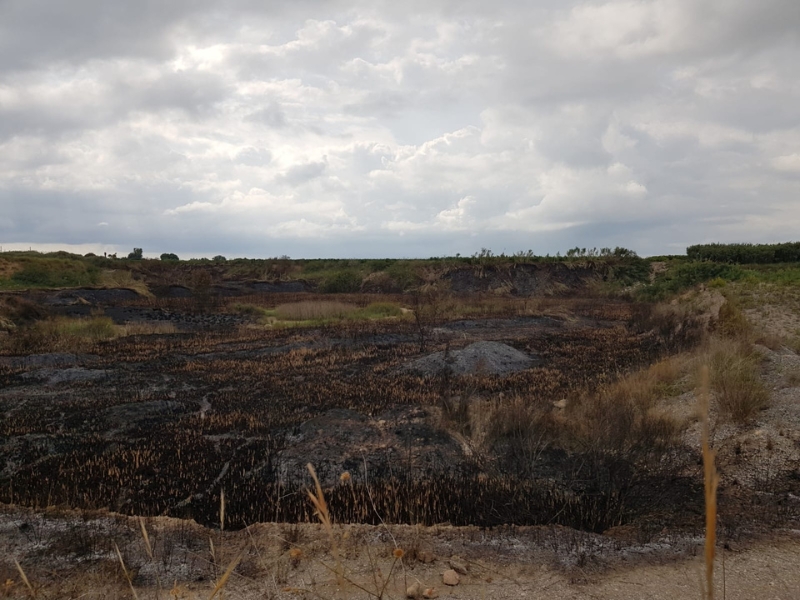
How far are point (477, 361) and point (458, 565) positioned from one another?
404 inches

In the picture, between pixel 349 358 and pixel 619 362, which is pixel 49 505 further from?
pixel 619 362

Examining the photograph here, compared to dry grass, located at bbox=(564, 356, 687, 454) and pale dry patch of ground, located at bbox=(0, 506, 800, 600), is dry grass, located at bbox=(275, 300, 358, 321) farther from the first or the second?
pale dry patch of ground, located at bbox=(0, 506, 800, 600)

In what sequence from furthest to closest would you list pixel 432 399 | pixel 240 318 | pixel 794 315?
pixel 240 318 < pixel 794 315 < pixel 432 399

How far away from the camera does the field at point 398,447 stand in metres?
5.52

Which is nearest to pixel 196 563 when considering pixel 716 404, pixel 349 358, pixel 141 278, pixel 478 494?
pixel 478 494

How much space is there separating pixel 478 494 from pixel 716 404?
5.61m

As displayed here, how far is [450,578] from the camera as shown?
4.54m

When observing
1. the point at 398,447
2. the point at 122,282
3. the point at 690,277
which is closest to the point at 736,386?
the point at 398,447

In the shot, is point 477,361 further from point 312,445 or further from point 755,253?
point 755,253

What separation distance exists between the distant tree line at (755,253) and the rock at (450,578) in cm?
4233

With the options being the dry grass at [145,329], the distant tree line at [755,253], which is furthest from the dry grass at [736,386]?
the distant tree line at [755,253]

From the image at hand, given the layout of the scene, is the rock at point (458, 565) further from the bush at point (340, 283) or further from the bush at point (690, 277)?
the bush at point (340, 283)

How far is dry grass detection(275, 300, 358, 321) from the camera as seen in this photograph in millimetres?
29312

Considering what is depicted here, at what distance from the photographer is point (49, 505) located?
6.34m
